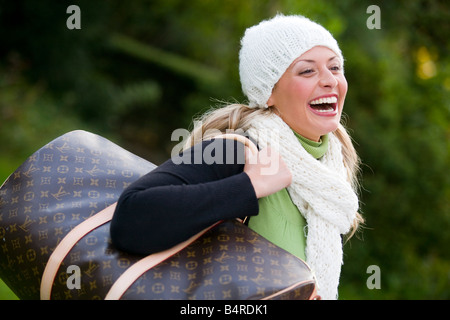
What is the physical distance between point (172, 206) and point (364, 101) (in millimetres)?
5919

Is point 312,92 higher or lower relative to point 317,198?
higher

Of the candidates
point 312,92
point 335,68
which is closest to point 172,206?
point 312,92

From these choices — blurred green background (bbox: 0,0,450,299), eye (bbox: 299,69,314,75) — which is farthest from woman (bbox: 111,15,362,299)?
blurred green background (bbox: 0,0,450,299)

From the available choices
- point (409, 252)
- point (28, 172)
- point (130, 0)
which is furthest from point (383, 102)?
point (130, 0)

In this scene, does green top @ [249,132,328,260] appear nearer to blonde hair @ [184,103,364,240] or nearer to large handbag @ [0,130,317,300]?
large handbag @ [0,130,317,300]

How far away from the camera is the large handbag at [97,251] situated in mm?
1666

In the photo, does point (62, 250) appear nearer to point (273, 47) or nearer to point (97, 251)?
point (97, 251)

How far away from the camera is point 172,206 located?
1.71m

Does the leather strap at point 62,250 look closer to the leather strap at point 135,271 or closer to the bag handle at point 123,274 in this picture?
the bag handle at point 123,274

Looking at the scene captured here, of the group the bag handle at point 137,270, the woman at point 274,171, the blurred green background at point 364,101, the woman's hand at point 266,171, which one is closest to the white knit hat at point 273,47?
the woman at point 274,171

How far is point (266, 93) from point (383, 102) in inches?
209

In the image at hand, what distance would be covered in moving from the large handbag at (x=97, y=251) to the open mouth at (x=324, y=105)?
0.63m

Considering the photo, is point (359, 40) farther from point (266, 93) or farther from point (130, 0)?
point (266, 93)

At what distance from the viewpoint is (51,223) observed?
6.07 ft
